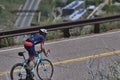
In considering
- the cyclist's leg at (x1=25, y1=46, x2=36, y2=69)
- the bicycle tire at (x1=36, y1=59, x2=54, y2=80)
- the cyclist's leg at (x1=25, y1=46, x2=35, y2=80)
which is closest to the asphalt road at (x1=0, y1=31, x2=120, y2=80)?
the bicycle tire at (x1=36, y1=59, x2=54, y2=80)

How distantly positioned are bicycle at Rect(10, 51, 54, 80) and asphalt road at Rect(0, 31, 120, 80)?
0.23 meters

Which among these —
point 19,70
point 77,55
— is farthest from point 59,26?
point 19,70

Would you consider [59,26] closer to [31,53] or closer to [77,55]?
[77,55]

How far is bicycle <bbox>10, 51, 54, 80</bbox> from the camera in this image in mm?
9137

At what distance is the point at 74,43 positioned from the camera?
13680 mm

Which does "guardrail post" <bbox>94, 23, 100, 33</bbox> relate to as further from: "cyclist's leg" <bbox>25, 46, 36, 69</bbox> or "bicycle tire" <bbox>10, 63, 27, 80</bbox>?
"cyclist's leg" <bbox>25, 46, 36, 69</bbox>

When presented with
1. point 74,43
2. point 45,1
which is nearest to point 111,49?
point 74,43

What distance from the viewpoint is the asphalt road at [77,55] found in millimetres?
10219

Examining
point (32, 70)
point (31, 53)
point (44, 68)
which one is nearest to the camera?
point (31, 53)

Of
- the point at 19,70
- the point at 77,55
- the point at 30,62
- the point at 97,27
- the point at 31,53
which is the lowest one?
the point at 97,27

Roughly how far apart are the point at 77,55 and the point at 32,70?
10.2ft

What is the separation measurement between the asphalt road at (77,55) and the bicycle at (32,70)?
231mm

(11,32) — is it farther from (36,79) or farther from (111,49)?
(36,79)

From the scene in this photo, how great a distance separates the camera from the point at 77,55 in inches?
476
